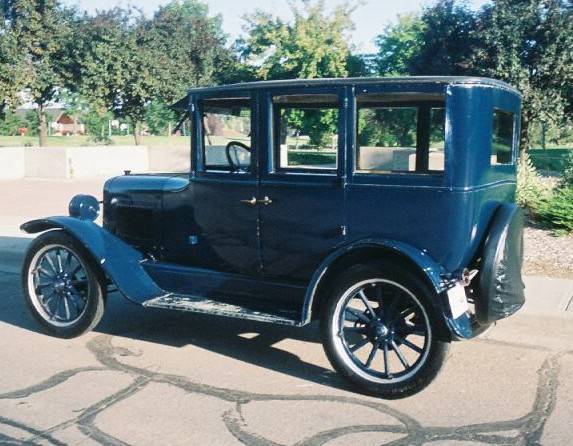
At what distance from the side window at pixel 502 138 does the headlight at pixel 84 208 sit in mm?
3211

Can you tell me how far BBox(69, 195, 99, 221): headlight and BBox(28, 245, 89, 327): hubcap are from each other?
0.33 m

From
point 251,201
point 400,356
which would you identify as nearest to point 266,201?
point 251,201

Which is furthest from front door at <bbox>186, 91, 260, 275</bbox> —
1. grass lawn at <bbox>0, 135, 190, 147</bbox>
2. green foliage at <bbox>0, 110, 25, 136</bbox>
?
green foliage at <bbox>0, 110, 25, 136</bbox>

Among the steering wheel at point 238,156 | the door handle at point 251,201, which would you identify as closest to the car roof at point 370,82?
the steering wheel at point 238,156

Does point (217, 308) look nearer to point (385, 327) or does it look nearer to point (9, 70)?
point (385, 327)

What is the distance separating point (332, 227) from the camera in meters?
4.14

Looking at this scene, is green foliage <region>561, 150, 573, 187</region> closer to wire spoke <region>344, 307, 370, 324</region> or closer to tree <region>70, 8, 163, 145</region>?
wire spoke <region>344, 307, 370, 324</region>

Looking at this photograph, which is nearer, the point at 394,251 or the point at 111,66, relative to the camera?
the point at 394,251

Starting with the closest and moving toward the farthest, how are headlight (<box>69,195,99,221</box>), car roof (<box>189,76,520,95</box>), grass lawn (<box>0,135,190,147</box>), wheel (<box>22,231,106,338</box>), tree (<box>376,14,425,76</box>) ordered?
car roof (<box>189,76,520,95</box>) → wheel (<box>22,231,106,338</box>) → headlight (<box>69,195,99,221</box>) → tree (<box>376,14,425,76</box>) → grass lawn (<box>0,135,190,147</box>)

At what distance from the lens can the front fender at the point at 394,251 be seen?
145 inches

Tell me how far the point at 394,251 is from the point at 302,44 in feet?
89.9

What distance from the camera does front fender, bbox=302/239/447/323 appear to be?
369 centimetres

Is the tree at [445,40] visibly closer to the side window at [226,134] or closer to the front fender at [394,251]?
the side window at [226,134]

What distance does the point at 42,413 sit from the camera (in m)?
3.71
